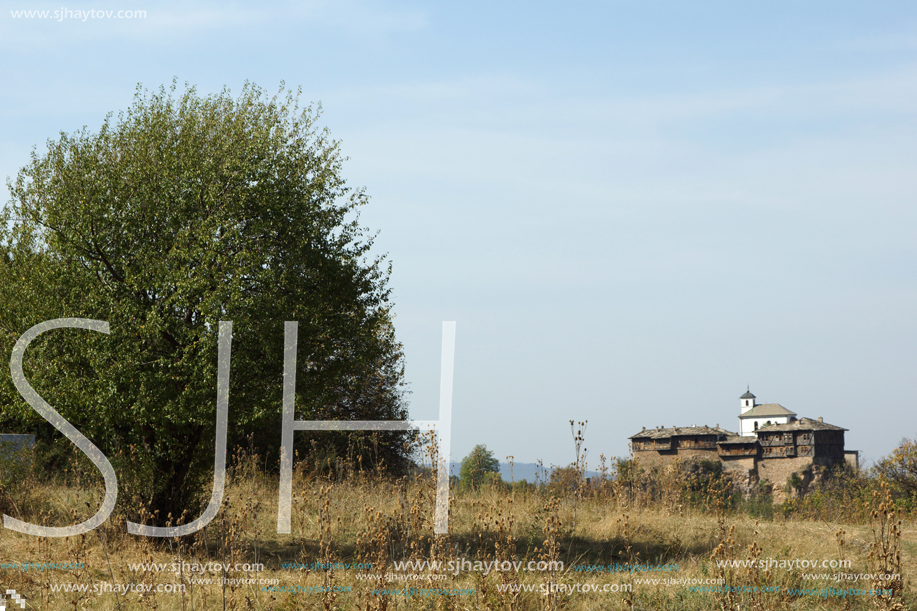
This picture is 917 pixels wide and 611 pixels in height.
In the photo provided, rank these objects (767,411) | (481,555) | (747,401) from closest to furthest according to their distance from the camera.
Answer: (481,555) < (767,411) < (747,401)

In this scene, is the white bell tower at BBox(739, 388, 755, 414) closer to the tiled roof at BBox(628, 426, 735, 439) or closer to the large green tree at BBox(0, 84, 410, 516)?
the tiled roof at BBox(628, 426, 735, 439)

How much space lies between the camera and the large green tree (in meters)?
10.3

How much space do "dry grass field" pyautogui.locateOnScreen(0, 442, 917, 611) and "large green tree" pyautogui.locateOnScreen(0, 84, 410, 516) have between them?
148 centimetres

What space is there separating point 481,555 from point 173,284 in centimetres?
603

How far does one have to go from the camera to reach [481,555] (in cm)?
1006

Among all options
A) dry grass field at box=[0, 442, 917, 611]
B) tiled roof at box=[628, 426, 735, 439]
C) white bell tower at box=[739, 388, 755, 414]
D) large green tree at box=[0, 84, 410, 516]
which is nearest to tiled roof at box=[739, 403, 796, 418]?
white bell tower at box=[739, 388, 755, 414]

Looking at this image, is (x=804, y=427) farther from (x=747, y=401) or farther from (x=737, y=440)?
(x=747, y=401)

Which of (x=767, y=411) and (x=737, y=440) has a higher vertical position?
(x=767, y=411)

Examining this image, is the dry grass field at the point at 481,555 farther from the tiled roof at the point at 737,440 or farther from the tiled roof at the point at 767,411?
the tiled roof at the point at 767,411

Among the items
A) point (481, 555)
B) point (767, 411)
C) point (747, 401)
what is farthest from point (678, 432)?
point (481, 555)

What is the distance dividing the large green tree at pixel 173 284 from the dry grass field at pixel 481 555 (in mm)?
1479

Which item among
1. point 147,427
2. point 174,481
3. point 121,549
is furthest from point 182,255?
point 121,549

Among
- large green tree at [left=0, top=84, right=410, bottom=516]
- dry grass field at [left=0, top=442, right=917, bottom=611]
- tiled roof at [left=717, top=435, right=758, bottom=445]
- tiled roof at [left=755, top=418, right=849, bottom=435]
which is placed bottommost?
tiled roof at [left=717, top=435, right=758, bottom=445]

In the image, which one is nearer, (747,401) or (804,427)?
(804,427)
